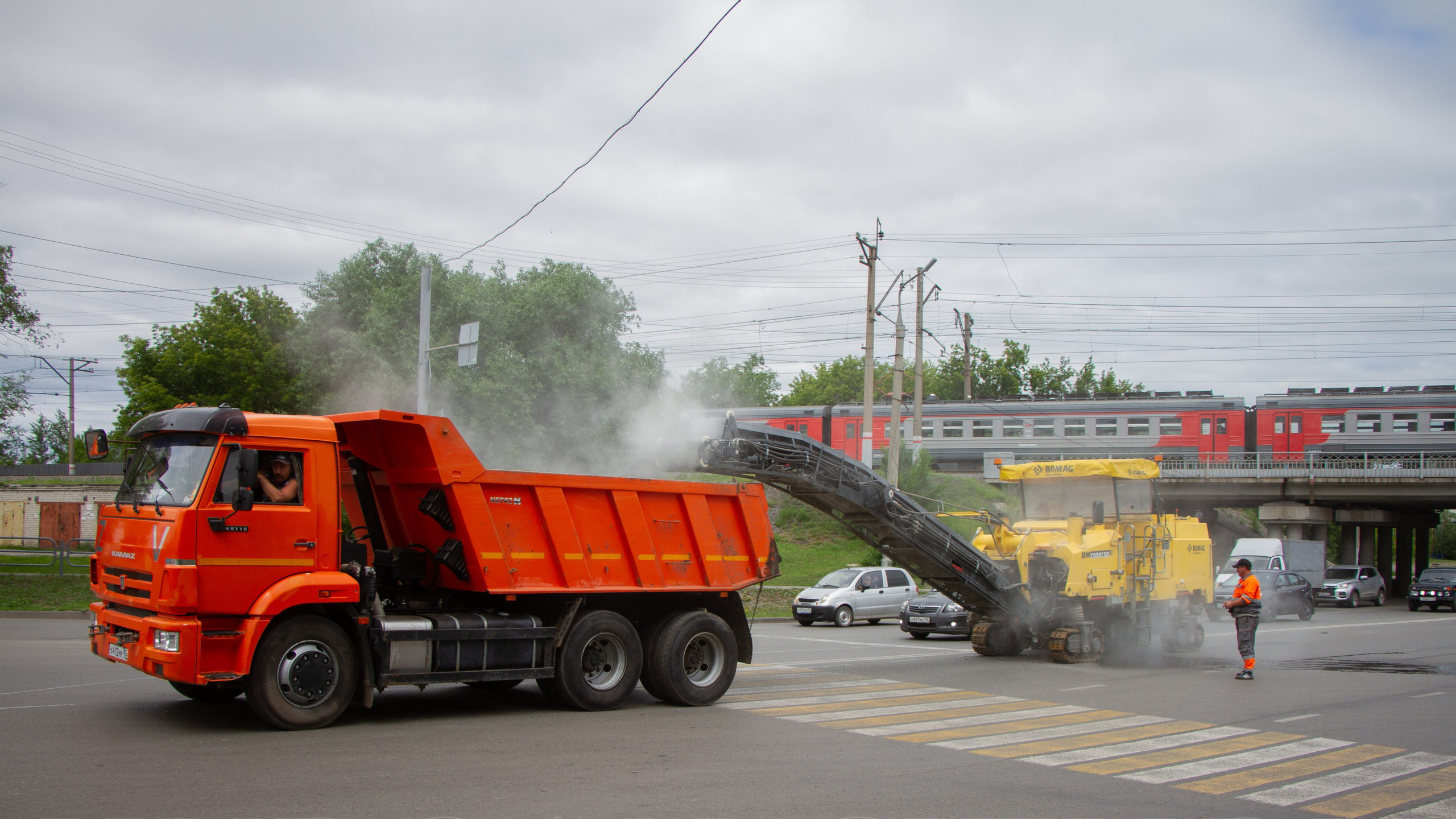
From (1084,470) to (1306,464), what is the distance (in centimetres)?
2924

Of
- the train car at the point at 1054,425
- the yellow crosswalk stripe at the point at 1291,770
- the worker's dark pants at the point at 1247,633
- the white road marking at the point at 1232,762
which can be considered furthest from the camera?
the train car at the point at 1054,425

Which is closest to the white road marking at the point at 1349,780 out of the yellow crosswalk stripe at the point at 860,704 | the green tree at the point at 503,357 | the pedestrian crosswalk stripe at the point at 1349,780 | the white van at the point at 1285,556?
the pedestrian crosswalk stripe at the point at 1349,780

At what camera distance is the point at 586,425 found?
95.5 feet

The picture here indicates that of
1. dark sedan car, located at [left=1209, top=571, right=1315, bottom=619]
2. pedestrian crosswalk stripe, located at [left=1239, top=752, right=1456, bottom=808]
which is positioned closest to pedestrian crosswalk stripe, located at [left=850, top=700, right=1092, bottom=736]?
pedestrian crosswalk stripe, located at [left=1239, top=752, right=1456, bottom=808]

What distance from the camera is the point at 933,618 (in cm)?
2055

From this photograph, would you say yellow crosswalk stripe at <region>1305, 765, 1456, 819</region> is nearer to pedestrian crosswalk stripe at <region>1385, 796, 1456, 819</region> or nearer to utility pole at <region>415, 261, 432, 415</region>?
pedestrian crosswalk stripe at <region>1385, 796, 1456, 819</region>

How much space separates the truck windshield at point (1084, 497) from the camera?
631 inches

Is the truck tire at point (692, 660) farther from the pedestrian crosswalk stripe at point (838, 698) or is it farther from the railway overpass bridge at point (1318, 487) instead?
the railway overpass bridge at point (1318, 487)

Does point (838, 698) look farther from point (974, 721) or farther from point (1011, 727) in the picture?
point (1011, 727)

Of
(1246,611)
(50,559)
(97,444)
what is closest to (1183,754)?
(1246,611)

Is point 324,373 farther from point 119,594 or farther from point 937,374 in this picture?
point 937,374

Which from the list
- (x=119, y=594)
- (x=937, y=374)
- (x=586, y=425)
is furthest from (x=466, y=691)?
(x=937, y=374)

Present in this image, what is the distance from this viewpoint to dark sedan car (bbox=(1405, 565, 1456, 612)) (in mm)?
33500

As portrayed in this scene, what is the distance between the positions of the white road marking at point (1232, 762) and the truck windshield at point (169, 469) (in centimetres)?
773
